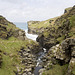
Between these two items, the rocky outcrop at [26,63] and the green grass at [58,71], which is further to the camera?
the rocky outcrop at [26,63]

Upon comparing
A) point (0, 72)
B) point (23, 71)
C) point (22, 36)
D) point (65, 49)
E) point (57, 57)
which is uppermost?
point (22, 36)

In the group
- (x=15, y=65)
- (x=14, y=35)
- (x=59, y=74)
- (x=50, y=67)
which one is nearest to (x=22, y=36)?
(x=14, y=35)

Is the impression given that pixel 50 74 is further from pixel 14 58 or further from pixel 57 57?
pixel 14 58

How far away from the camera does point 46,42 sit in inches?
3071

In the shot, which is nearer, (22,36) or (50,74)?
(50,74)

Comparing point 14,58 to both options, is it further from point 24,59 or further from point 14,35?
point 14,35

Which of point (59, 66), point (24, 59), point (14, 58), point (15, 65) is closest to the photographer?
point (59, 66)

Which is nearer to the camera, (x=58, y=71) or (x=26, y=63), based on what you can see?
(x=58, y=71)

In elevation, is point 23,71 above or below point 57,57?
below

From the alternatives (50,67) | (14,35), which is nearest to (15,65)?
(50,67)

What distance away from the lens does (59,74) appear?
3416cm

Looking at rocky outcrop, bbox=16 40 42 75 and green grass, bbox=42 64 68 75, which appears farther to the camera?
rocky outcrop, bbox=16 40 42 75

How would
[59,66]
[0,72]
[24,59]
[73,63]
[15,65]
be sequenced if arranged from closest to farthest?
[73,63]
[0,72]
[59,66]
[15,65]
[24,59]

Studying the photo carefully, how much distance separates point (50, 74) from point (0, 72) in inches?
772
